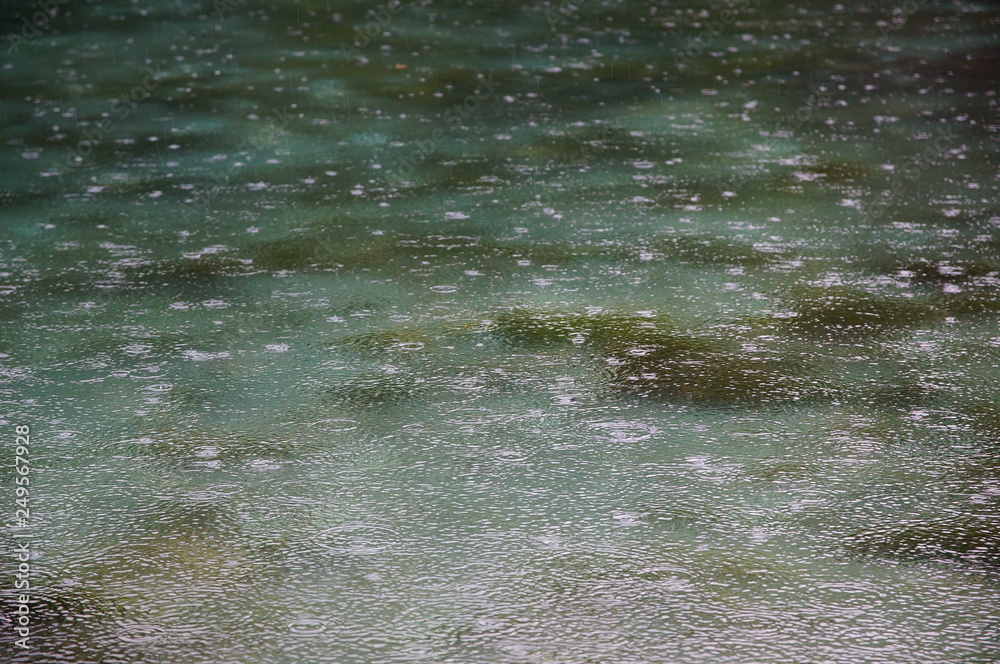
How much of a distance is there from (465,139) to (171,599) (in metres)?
3.47

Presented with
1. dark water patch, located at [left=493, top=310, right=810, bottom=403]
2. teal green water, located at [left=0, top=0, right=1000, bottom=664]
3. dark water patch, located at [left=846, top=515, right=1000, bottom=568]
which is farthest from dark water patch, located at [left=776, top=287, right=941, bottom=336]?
dark water patch, located at [left=846, top=515, right=1000, bottom=568]

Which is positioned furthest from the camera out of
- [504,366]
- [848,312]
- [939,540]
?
[848,312]

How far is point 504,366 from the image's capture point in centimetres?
319

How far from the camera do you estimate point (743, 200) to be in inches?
179

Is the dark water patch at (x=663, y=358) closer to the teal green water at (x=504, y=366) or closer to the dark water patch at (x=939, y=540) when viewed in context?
the teal green water at (x=504, y=366)

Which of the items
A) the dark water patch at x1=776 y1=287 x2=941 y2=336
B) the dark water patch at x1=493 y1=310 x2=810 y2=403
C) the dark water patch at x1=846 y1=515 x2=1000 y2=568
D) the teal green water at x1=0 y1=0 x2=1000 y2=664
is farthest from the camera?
the dark water patch at x1=776 y1=287 x2=941 y2=336

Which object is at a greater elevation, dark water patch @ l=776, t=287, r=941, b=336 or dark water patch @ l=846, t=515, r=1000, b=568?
dark water patch @ l=846, t=515, r=1000, b=568

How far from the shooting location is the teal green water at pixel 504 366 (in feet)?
7.18

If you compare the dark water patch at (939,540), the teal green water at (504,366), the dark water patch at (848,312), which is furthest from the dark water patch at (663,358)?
the dark water patch at (939,540)

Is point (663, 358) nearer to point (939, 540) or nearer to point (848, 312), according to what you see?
point (848, 312)

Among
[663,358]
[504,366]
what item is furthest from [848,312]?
[504,366]

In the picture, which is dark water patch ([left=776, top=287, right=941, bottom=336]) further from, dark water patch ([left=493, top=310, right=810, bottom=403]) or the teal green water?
dark water patch ([left=493, top=310, right=810, bottom=403])

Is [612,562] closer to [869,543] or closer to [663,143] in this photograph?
[869,543]

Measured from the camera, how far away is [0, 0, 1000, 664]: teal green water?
219 cm
